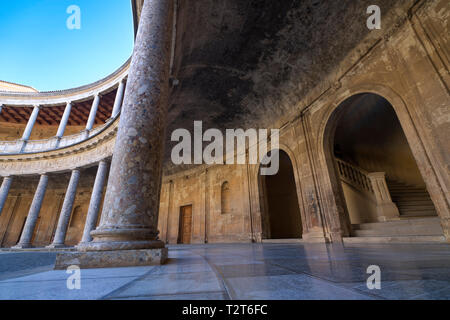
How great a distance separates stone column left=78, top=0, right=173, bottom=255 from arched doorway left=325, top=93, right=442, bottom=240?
17.5 ft

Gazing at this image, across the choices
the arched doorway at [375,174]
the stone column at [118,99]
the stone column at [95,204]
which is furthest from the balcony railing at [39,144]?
the arched doorway at [375,174]

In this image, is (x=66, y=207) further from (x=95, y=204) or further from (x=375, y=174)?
(x=375, y=174)

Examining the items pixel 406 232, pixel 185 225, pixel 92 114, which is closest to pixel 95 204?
pixel 185 225

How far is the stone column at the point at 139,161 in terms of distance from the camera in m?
2.10

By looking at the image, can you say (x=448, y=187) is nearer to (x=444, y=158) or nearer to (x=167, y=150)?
(x=444, y=158)

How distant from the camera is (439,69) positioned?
3.85 metres

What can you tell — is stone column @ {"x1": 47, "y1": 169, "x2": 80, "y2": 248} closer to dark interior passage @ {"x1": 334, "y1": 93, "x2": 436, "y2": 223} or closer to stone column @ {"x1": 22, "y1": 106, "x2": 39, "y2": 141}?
stone column @ {"x1": 22, "y1": 106, "x2": 39, "y2": 141}

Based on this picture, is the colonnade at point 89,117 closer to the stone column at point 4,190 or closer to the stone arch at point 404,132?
the stone column at point 4,190

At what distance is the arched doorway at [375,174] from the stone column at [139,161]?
5.34 metres

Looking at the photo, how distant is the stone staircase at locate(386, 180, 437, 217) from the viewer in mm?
6753

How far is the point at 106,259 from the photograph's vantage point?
1923 millimetres

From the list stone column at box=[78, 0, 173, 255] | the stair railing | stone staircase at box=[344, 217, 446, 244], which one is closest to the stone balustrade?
stone column at box=[78, 0, 173, 255]
